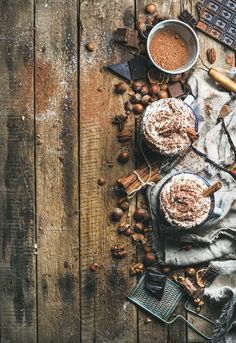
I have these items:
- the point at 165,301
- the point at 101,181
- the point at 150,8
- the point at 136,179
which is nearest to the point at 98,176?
the point at 101,181

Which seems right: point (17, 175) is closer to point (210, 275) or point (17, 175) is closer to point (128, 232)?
point (128, 232)

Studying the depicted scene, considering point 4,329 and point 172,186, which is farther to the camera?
point 4,329

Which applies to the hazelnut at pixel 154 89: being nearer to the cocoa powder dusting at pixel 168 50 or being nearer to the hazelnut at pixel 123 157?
the cocoa powder dusting at pixel 168 50

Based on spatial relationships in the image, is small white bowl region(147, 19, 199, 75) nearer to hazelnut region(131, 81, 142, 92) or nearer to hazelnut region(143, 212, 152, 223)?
hazelnut region(131, 81, 142, 92)

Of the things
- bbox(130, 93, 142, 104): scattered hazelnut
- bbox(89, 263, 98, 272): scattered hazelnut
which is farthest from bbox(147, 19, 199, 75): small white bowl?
bbox(89, 263, 98, 272): scattered hazelnut

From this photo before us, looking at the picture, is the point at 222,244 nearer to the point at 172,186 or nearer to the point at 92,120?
the point at 172,186

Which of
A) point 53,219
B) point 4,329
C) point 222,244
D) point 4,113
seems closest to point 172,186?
point 222,244
